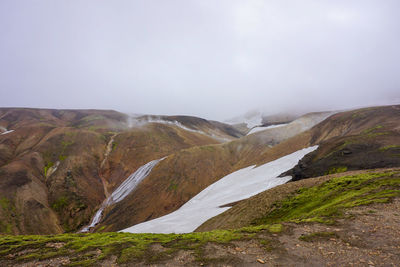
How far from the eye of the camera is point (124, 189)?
2734 inches

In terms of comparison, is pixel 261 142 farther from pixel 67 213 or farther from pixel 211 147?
pixel 67 213

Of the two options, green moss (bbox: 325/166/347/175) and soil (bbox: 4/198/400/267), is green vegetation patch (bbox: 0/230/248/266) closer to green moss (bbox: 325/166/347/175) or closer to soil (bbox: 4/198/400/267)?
soil (bbox: 4/198/400/267)

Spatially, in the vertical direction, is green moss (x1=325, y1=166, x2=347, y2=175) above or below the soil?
below

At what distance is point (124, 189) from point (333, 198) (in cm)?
6718

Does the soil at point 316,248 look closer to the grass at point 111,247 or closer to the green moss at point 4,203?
the grass at point 111,247

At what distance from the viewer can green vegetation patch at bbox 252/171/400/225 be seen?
474 inches

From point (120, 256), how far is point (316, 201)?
14729 mm

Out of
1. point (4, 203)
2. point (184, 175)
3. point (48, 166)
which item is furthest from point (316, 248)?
point (48, 166)

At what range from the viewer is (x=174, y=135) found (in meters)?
116

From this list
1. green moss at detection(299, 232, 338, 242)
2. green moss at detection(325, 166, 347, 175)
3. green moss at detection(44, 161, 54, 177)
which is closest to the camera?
green moss at detection(299, 232, 338, 242)

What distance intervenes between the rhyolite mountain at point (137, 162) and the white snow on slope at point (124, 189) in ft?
7.81

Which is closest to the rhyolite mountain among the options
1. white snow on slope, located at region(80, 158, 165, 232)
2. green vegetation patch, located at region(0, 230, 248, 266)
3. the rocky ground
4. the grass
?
white snow on slope, located at region(80, 158, 165, 232)

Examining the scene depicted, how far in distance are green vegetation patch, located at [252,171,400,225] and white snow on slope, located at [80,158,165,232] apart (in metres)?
57.2

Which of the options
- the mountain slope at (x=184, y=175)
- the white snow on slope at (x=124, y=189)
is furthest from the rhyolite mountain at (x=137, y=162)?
the white snow on slope at (x=124, y=189)
